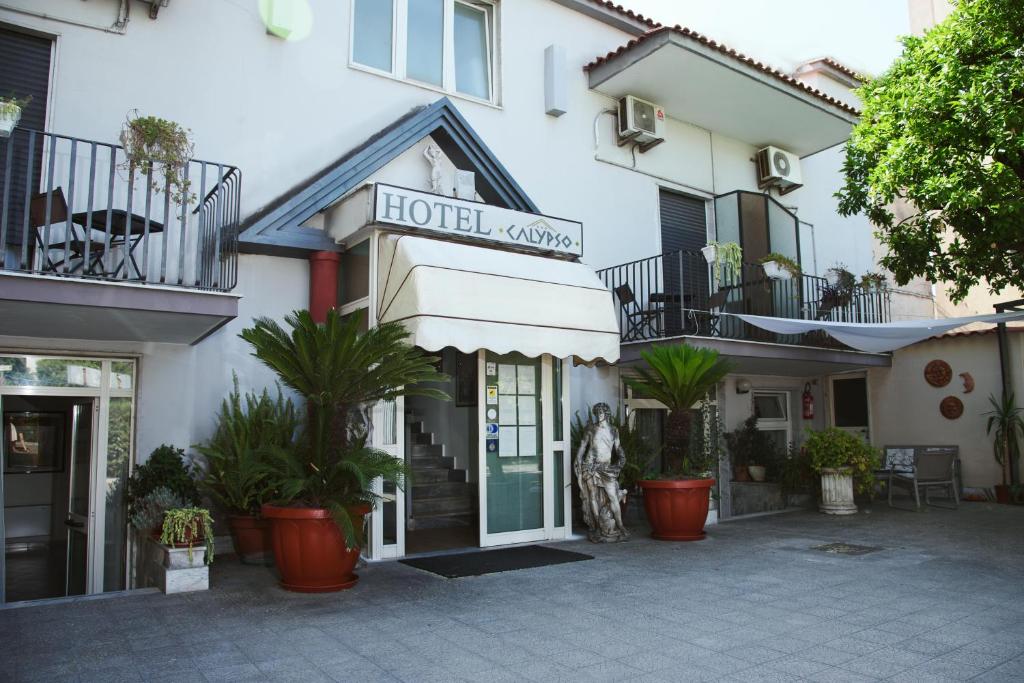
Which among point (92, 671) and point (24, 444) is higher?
point (24, 444)

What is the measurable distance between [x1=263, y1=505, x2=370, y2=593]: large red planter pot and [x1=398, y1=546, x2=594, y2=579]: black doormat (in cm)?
119

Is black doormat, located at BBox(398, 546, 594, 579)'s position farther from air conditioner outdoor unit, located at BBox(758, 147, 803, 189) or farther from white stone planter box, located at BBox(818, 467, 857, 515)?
air conditioner outdoor unit, located at BBox(758, 147, 803, 189)

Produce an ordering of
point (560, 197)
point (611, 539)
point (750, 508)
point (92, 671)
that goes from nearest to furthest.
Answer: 1. point (92, 671)
2. point (611, 539)
3. point (560, 197)
4. point (750, 508)

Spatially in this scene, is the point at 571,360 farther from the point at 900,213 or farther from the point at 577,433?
the point at 900,213

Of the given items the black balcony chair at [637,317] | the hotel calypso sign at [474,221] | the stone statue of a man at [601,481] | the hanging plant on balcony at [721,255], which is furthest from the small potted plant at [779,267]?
the stone statue of a man at [601,481]

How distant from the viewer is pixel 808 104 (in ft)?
41.8

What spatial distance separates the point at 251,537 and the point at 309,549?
4.73 feet

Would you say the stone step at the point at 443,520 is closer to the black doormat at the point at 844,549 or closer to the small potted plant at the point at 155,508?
the small potted plant at the point at 155,508

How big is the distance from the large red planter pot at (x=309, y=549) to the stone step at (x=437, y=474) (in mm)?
4142

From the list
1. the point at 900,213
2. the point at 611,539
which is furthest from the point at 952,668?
the point at 900,213

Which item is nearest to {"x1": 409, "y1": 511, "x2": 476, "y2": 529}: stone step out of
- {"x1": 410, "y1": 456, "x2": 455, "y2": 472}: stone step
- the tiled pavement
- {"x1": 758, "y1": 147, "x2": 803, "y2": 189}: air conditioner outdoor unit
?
{"x1": 410, "y1": 456, "x2": 455, "y2": 472}: stone step

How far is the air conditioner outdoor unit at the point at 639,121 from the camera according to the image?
1207 cm

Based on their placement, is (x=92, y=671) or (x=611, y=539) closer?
(x=92, y=671)

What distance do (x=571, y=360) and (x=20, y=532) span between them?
25.2 ft
